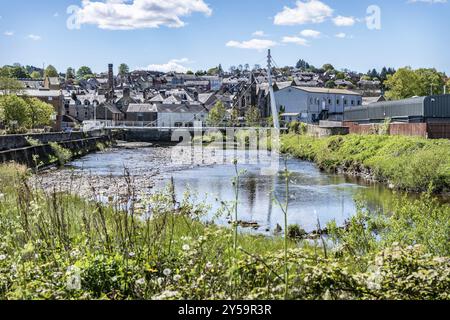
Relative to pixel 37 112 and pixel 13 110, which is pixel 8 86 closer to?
pixel 37 112

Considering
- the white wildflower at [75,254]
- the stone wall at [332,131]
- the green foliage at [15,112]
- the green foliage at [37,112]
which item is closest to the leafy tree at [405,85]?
the stone wall at [332,131]

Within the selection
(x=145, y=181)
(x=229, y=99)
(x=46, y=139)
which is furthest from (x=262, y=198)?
(x=229, y=99)

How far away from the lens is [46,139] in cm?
4484

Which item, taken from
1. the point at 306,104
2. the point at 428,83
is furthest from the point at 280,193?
the point at 428,83

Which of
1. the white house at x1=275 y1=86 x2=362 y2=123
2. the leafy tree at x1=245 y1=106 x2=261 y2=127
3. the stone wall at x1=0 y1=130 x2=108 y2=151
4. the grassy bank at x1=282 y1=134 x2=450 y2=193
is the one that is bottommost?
the grassy bank at x1=282 y1=134 x2=450 y2=193

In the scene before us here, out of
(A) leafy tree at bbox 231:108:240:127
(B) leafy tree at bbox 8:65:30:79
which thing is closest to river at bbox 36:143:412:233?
(B) leafy tree at bbox 8:65:30:79

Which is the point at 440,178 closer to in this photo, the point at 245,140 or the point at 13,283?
the point at 13,283

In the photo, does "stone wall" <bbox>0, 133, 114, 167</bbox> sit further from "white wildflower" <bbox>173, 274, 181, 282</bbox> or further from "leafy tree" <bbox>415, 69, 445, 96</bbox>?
"leafy tree" <bbox>415, 69, 445, 96</bbox>

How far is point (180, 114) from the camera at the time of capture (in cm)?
10962

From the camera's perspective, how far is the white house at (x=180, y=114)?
10762cm

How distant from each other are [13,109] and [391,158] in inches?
1516

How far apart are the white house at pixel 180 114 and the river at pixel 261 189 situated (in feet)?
225

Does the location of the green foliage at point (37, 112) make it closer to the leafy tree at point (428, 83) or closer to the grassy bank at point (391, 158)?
the grassy bank at point (391, 158)

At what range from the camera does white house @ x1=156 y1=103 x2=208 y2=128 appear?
108 meters
